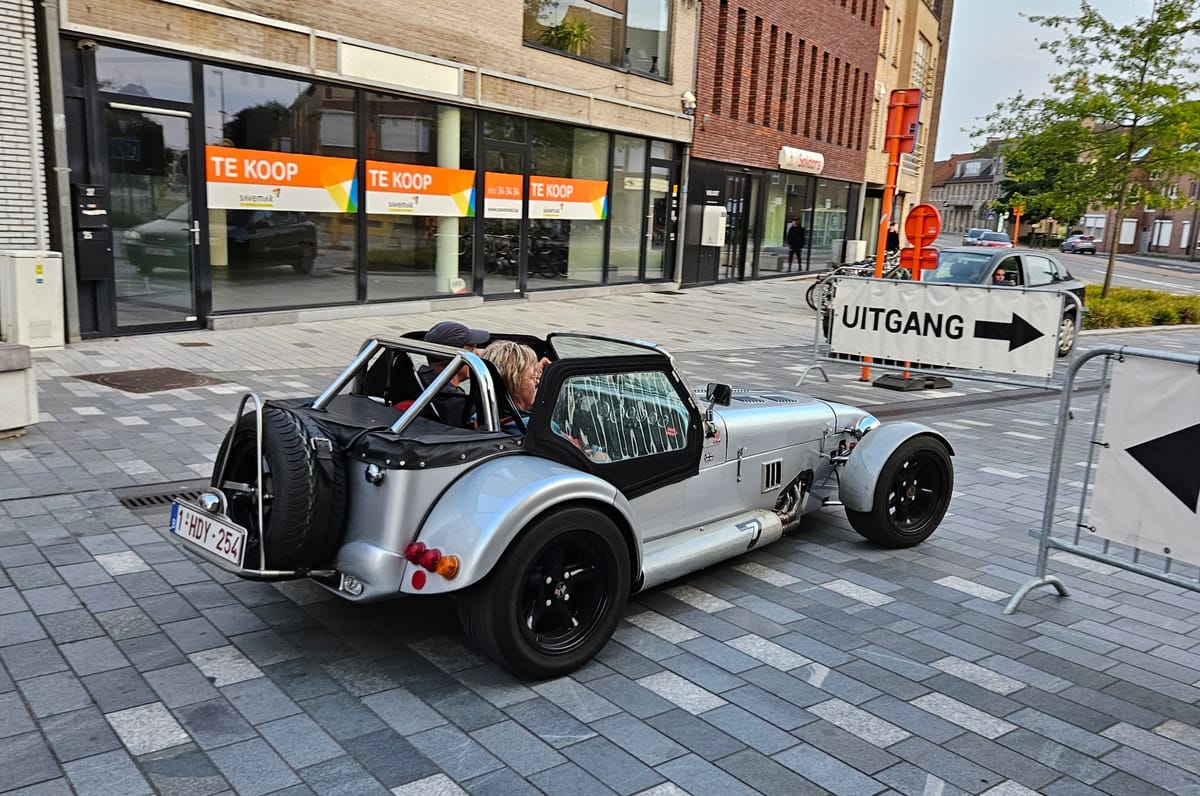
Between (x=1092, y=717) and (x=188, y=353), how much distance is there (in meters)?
9.60

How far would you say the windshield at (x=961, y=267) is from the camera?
13953mm

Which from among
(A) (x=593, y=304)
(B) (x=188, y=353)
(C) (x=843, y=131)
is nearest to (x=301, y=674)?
(B) (x=188, y=353)

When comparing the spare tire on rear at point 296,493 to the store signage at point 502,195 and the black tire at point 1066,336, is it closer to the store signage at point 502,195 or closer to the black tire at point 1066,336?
the store signage at point 502,195

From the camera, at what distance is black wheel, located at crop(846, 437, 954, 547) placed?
18.2 feet

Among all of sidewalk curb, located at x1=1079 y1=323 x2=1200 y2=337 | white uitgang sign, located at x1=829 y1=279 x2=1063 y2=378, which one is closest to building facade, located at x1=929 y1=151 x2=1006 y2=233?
sidewalk curb, located at x1=1079 y1=323 x2=1200 y2=337

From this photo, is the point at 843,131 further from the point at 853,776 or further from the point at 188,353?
the point at 853,776

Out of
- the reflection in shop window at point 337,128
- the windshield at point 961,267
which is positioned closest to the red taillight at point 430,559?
the reflection in shop window at point 337,128

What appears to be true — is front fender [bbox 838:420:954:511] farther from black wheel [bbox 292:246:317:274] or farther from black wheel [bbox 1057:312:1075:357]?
black wheel [bbox 1057:312:1075:357]

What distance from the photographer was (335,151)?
13258 millimetres

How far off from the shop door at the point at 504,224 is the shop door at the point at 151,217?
5.47m

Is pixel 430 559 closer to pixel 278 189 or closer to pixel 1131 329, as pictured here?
pixel 278 189

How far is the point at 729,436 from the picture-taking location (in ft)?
16.1

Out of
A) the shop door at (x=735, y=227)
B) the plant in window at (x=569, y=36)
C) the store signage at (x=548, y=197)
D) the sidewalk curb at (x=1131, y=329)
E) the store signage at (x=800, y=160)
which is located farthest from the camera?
the store signage at (x=800, y=160)

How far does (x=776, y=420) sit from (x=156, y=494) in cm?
387
